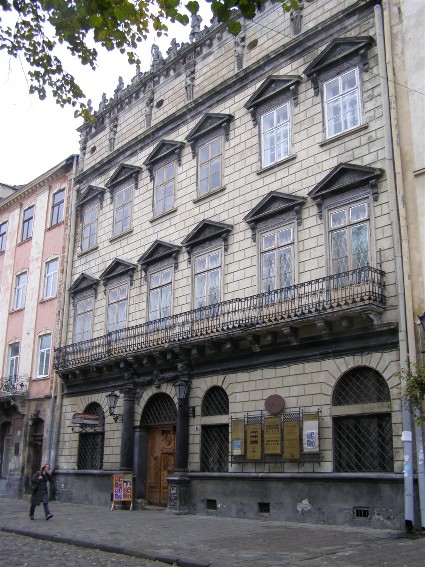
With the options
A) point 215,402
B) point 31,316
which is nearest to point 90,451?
point 215,402

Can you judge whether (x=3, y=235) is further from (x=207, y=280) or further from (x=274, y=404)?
(x=274, y=404)

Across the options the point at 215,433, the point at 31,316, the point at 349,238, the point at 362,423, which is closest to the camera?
the point at 362,423

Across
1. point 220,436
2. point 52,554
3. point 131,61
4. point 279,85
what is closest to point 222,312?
point 220,436

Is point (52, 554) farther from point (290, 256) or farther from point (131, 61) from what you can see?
point (290, 256)

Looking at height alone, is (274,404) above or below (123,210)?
below

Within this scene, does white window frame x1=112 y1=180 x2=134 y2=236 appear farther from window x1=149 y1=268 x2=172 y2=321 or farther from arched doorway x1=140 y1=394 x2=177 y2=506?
arched doorway x1=140 y1=394 x2=177 y2=506

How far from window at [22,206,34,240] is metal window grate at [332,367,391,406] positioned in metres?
19.8

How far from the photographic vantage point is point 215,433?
19.6m

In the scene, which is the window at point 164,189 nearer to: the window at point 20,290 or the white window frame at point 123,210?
the white window frame at point 123,210

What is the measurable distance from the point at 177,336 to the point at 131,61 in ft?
41.6

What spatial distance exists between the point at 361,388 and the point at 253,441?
352cm

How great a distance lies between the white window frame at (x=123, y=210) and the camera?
25266 mm

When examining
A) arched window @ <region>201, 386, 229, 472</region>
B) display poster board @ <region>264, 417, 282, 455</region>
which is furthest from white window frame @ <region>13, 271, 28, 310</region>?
display poster board @ <region>264, 417, 282, 455</region>

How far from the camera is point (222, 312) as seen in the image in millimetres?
19578
